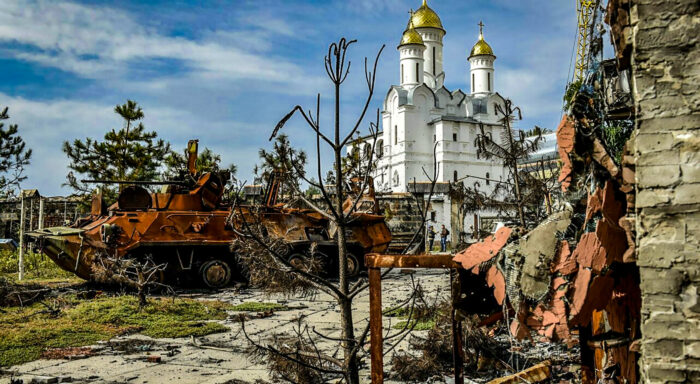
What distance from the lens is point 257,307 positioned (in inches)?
407

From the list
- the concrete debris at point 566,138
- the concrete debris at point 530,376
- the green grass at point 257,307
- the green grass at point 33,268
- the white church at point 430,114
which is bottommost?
the concrete debris at point 530,376

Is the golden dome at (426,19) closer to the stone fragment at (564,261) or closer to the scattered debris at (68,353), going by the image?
the scattered debris at (68,353)

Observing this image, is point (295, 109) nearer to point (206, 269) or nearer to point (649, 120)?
point (649, 120)

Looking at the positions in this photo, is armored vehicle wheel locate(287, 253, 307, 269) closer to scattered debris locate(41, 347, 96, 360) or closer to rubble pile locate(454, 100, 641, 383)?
rubble pile locate(454, 100, 641, 383)

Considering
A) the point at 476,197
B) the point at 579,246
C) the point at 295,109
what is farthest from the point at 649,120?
the point at 476,197

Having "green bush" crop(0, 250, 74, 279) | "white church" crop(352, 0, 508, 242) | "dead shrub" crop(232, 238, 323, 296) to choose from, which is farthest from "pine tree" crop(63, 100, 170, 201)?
"white church" crop(352, 0, 508, 242)

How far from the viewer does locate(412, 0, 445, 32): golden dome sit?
5716cm

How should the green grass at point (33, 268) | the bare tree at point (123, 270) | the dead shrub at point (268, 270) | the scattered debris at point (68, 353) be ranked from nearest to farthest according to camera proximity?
the dead shrub at point (268, 270)
the scattered debris at point (68, 353)
the bare tree at point (123, 270)
the green grass at point (33, 268)

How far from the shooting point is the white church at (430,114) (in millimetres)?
54562

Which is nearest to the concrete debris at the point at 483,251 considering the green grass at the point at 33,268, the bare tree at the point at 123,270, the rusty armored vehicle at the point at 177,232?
the bare tree at the point at 123,270

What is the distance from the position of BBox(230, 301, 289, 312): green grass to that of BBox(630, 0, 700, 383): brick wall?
7.42 metres

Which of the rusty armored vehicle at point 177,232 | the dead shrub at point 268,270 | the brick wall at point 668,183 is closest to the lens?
the brick wall at point 668,183

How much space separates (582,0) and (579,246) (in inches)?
2050

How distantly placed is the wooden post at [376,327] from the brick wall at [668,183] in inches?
63.0
